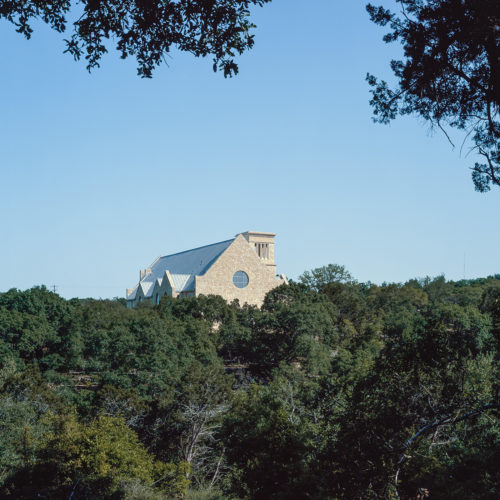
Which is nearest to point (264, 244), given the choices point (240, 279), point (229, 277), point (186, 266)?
point (186, 266)

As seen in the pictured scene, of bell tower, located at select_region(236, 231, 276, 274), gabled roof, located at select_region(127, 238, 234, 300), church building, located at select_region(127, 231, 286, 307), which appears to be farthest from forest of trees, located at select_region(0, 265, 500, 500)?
bell tower, located at select_region(236, 231, 276, 274)

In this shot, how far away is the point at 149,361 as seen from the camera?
1228 inches

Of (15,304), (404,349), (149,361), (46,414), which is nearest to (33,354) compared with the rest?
(15,304)

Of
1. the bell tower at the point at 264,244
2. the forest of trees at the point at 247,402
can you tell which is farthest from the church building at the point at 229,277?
the bell tower at the point at 264,244

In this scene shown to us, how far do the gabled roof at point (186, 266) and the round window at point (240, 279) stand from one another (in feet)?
10.4

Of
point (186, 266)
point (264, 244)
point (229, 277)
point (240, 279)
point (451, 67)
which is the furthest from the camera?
point (264, 244)

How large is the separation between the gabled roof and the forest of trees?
25.0 ft

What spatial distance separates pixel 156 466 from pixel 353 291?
3863cm

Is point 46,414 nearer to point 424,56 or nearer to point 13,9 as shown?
point 13,9

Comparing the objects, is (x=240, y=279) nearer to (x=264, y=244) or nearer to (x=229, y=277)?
(x=229, y=277)

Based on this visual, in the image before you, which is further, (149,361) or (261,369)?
(261,369)

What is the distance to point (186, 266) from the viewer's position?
204 feet

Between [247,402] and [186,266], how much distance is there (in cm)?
3845

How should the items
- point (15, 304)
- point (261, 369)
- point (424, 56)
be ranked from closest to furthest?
point (424, 56)
point (15, 304)
point (261, 369)
